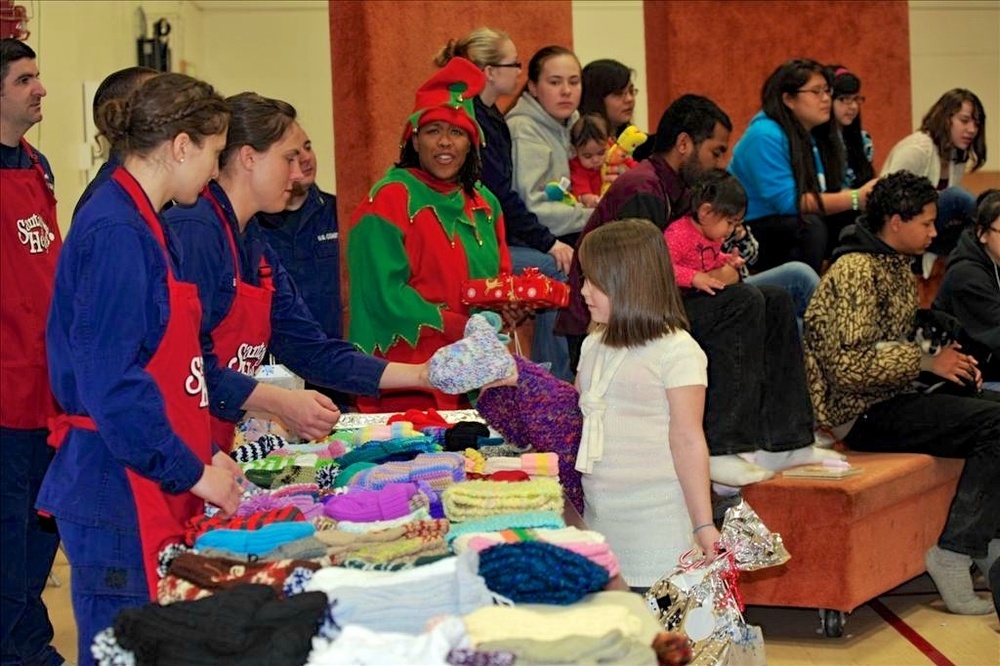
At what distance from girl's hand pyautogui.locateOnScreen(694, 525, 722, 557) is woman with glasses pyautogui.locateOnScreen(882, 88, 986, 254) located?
3489 mm

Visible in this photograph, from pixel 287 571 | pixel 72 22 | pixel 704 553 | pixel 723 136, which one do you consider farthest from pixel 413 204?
pixel 72 22

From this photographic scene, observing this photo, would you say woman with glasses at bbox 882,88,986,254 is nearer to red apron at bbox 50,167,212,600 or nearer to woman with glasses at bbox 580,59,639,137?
woman with glasses at bbox 580,59,639,137

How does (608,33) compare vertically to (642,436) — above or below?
above

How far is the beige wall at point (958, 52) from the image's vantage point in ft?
48.6

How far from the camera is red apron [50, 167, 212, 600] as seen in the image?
2562mm

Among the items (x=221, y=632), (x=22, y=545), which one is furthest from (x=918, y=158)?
(x=221, y=632)

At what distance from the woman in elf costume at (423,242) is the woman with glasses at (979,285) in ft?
6.80

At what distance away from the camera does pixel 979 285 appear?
5.81 meters

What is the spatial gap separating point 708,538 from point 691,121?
191 centimetres

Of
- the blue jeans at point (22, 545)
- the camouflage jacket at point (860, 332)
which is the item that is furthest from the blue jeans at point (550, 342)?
the blue jeans at point (22, 545)

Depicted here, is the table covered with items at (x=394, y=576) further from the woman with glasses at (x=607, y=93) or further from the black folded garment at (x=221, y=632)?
the woman with glasses at (x=607, y=93)

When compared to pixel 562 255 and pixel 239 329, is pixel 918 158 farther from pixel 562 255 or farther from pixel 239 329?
pixel 239 329

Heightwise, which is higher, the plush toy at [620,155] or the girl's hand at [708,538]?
the plush toy at [620,155]

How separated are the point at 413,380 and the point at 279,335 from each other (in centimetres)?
36
